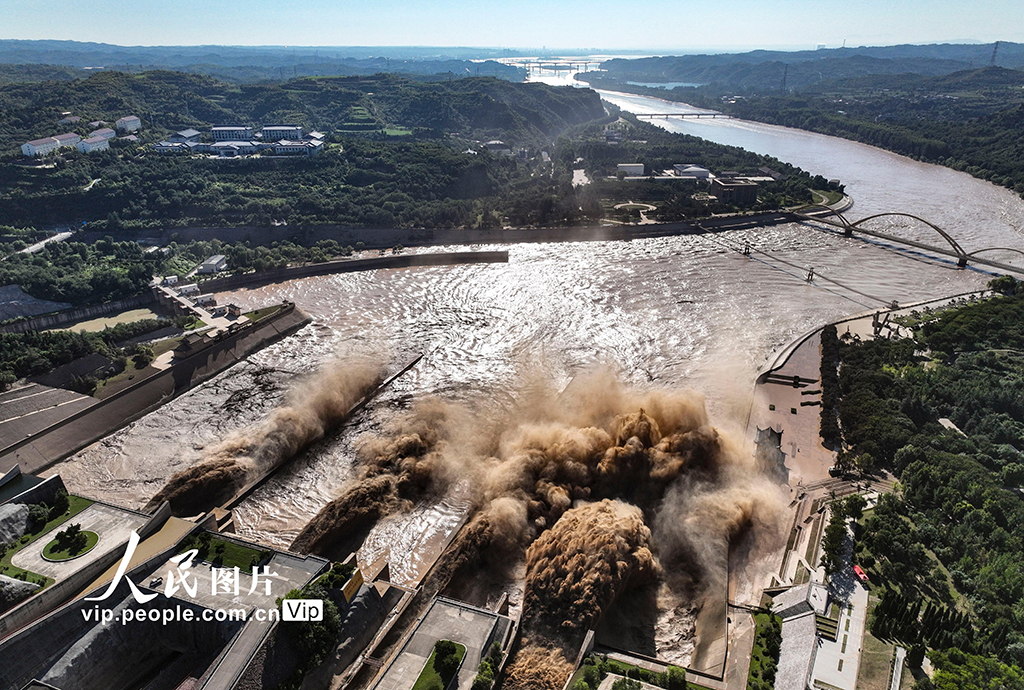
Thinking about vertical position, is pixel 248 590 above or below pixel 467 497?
above

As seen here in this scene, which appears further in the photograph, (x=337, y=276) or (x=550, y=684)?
(x=337, y=276)

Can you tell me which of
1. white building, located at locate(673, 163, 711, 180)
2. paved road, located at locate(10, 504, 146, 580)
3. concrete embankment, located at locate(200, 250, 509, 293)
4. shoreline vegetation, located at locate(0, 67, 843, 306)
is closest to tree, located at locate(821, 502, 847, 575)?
paved road, located at locate(10, 504, 146, 580)

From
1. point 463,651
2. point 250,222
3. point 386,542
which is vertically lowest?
point 386,542

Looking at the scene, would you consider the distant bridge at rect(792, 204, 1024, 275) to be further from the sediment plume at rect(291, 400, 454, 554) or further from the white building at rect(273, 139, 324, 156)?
the white building at rect(273, 139, 324, 156)

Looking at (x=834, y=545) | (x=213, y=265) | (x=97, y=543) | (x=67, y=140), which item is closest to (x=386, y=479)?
(x=97, y=543)

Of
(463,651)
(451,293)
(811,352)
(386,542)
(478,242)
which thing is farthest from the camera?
(478,242)

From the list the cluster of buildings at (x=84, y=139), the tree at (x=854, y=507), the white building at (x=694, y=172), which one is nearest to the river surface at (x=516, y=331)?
the tree at (x=854, y=507)

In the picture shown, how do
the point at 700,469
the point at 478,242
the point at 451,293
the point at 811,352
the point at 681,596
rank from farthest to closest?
the point at 478,242 < the point at 451,293 < the point at 811,352 < the point at 700,469 < the point at 681,596

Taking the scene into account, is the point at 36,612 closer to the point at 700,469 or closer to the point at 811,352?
the point at 700,469

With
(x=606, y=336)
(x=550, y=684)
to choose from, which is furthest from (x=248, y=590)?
(x=606, y=336)
